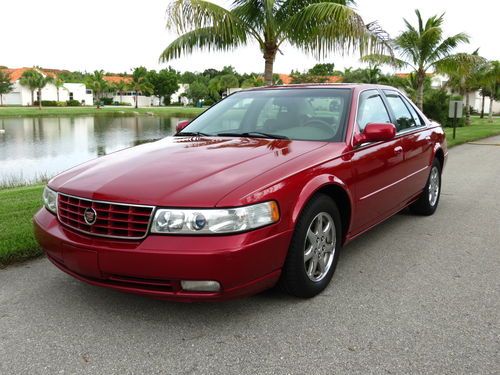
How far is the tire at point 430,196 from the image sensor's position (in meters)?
5.96

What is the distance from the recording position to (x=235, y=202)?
2.88 m

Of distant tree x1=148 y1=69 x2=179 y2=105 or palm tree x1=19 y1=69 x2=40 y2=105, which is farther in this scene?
distant tree x1=148 y1=69 x2=179 y2=105

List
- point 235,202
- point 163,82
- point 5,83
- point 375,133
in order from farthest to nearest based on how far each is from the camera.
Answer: point 163,82 < point 5,83 < point 375,133 < point 235,202

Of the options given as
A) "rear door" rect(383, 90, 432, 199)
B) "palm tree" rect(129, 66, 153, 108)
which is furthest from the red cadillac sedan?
"palm tree" rect(129, 66, 153, 108)

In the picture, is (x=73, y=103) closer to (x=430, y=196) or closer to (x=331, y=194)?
(x=430, y=196)

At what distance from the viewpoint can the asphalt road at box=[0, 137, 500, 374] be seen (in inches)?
107

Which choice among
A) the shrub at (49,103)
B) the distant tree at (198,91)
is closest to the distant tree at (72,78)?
the shrub at (49,103)

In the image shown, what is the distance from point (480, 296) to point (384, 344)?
1.16 m

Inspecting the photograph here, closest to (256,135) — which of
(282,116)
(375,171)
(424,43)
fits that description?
(282,116)

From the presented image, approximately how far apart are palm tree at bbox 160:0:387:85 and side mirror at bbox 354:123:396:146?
8.09 meters

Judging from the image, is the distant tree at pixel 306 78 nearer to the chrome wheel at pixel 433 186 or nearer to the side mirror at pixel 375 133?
the chrome wheel at pixel 433 186

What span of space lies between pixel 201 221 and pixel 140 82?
101m

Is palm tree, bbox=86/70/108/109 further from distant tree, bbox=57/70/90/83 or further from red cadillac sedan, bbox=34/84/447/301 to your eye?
red cadillac sedan, bbox=34/84/447/301

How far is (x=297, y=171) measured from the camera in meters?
3.33
